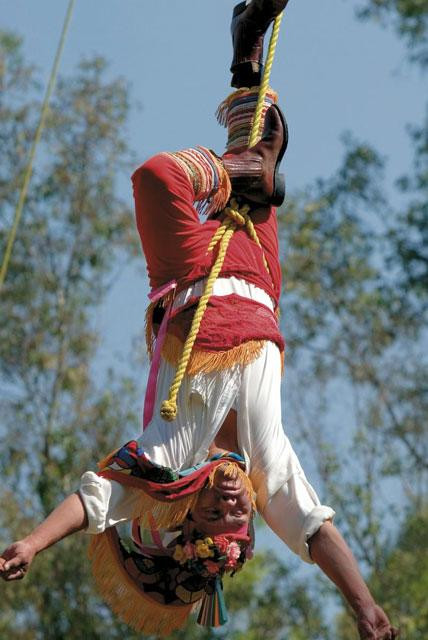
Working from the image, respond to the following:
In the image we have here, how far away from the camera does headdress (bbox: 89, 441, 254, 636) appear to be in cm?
430

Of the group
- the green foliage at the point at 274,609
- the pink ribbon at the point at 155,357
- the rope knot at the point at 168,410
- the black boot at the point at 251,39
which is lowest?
the green foliage at the point at 274,609

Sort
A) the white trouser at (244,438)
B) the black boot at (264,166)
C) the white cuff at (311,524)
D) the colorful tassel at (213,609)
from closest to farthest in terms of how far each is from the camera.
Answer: the white cuff at (311,524) → the white trouser at (244,438) → the colorful tassel at (213,609) → the black boot at (264,166)

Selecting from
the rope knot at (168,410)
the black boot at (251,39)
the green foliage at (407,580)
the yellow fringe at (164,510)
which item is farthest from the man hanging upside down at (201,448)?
the green foliage at (407,580)

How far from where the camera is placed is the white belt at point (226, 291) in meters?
4.52

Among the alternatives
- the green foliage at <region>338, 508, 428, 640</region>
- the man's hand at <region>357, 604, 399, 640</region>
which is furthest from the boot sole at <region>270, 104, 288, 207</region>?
the green foliage at <region>338, 508, 428, 640</region>

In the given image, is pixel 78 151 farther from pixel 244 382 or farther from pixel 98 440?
pixel 244 382

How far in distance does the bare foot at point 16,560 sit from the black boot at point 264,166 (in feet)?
4.39

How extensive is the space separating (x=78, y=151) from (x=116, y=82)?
0.81 metres

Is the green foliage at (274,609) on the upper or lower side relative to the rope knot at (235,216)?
lower

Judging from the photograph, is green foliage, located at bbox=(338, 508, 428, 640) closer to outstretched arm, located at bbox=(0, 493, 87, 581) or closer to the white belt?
the white belt

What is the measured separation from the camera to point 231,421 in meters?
4.46

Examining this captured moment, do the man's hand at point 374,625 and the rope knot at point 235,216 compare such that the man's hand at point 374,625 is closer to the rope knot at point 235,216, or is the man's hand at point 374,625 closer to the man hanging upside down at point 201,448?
the man hanging upside down at point 201,448

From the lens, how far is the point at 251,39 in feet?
16.1

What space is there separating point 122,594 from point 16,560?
55cm
